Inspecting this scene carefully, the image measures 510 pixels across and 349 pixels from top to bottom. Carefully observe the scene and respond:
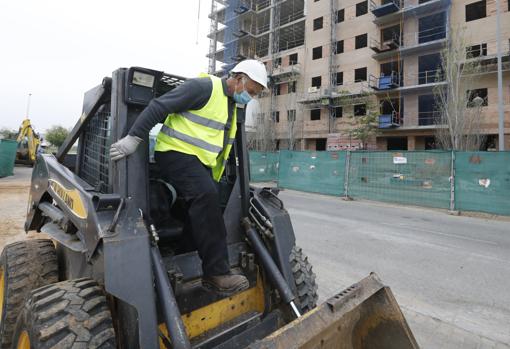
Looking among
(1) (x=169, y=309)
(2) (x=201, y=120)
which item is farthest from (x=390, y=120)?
(1) (x=169, y=309)

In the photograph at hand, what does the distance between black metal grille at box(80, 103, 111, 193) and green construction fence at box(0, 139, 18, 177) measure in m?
18.7

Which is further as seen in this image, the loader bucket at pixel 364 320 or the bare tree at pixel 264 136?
the bare tree at pixel 264 136

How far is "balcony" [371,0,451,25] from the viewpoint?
26078 millimetres

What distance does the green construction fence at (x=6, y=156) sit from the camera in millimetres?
17428

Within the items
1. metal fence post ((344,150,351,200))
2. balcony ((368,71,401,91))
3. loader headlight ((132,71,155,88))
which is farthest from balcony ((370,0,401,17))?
loader headlight ((132,71,155,88))

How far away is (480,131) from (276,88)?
21287mm

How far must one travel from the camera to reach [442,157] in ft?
38.1

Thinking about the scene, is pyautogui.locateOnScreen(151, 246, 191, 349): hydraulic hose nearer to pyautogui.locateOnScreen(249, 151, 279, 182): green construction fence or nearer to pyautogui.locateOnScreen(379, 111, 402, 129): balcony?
pyautogui.locateOnScreen(249, 151, 279, 182): green construction fence

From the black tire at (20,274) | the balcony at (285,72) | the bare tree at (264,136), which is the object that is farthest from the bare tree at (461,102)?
the black tire at (20,274)

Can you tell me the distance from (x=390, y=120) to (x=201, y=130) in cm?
2834

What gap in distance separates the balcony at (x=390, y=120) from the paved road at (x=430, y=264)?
1888cm

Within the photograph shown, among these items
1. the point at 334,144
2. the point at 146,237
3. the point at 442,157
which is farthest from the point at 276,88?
the point at 146,237

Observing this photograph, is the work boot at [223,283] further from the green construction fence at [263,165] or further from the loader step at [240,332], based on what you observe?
the green construction fence at [263,165]

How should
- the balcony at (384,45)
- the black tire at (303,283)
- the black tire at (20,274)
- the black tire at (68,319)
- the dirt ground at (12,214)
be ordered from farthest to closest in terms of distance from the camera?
the balcony at (384,45)
the dirt ground at (12,214)
the black tire at (303,283)
the black tire at (20,274)
the black tire at (68,319)
